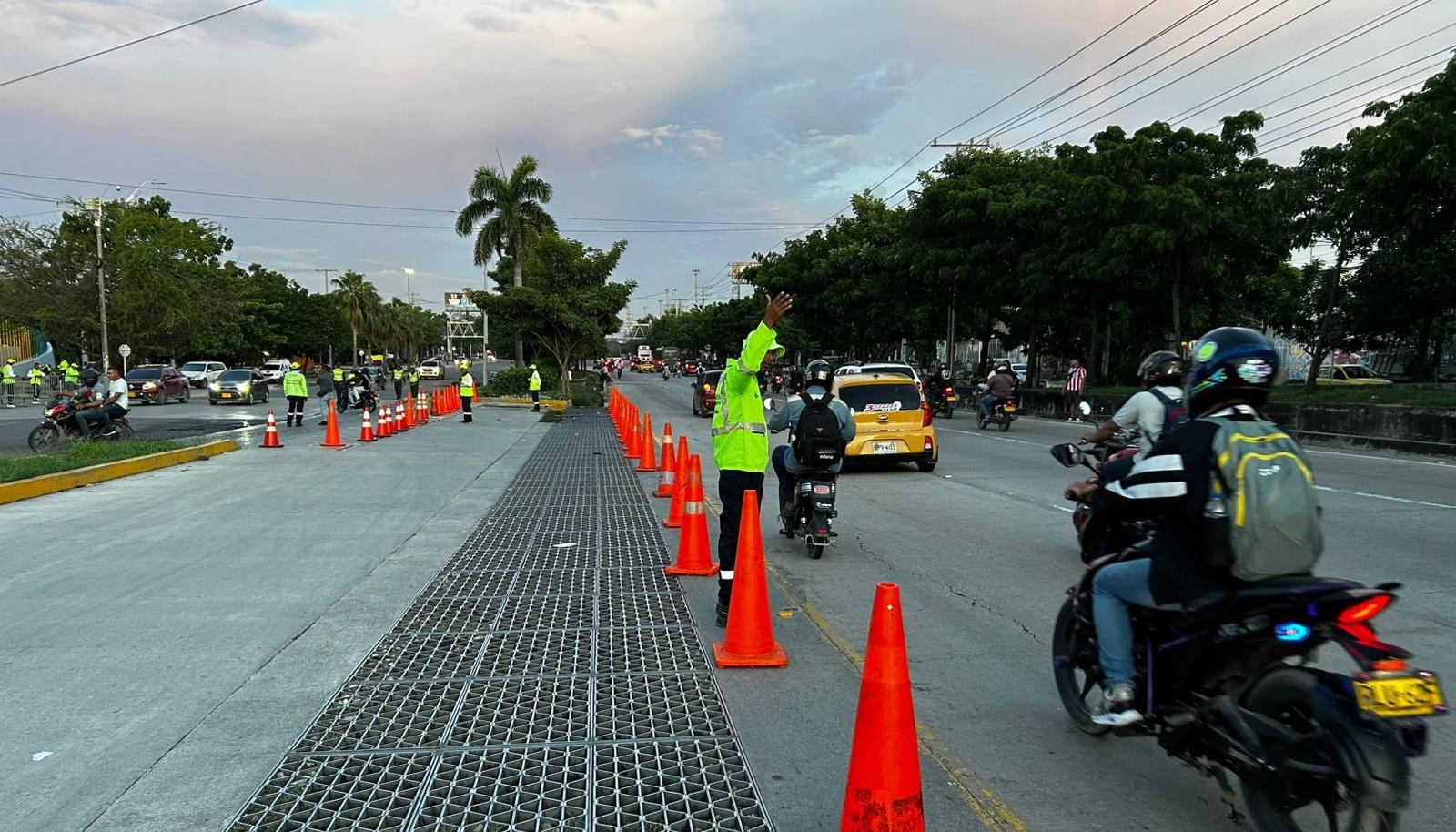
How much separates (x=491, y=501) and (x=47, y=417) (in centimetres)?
1119

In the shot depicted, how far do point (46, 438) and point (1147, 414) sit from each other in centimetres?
1854

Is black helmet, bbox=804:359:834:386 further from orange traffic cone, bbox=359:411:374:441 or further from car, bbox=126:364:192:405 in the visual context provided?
car, bbox=126:364:192:405

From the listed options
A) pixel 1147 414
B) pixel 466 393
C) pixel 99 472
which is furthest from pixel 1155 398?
pixel 466 393

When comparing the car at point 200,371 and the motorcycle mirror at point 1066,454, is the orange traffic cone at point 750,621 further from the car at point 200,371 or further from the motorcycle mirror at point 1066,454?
the car at point 200,371

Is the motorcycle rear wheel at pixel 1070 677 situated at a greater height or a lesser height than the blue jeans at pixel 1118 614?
lesser

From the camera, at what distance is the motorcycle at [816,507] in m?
8.74

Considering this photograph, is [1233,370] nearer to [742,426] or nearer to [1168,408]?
[742,426]

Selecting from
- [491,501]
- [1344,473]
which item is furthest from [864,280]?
[491,501]

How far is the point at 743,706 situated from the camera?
4.93 meters

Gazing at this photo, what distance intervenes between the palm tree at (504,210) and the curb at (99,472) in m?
36.8

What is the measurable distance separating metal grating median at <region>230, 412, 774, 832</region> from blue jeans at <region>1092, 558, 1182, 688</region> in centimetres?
147

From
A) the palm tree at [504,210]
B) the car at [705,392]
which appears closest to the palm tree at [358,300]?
the palm tree at [504,210]

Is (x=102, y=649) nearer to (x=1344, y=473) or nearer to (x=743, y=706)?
(x=743, y=706)

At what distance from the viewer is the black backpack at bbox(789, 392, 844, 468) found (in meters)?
8.73
